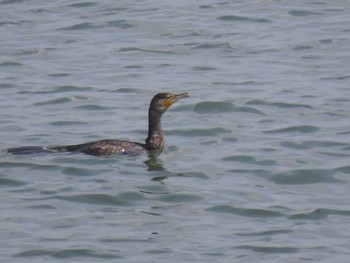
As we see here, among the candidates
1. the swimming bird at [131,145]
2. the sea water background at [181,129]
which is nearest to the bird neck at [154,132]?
the swimming bird at [131,145]

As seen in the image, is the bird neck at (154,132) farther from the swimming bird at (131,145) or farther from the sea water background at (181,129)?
the sea water background at (181,129)

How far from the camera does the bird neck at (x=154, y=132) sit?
54.9ft

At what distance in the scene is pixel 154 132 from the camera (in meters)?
16.8

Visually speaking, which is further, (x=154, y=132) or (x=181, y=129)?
(x=181, y=129)

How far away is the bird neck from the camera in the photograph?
1672 cm

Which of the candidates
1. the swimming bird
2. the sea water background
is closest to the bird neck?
the swimming bird

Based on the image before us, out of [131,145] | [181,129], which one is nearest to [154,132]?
[131,145]

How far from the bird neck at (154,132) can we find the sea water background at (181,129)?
8.4 inches

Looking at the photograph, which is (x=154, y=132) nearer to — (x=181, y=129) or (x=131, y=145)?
(x=131, y=145)

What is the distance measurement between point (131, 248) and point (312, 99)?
6.21m

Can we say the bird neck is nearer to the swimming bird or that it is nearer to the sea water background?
the swimming bird

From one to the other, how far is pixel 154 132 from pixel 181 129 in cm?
94

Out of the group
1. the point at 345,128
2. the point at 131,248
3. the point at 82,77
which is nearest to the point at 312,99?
the point at 345,128

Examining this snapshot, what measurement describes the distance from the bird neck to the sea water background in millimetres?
214
